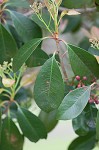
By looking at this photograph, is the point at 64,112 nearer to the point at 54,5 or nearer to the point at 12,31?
the point at 54,5

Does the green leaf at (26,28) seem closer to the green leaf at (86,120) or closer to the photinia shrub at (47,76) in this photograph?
the photinia shrub at (47,76)

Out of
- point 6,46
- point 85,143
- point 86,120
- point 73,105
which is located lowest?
point 85,143

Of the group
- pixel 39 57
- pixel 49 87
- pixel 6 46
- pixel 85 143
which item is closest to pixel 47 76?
pixel 49 87

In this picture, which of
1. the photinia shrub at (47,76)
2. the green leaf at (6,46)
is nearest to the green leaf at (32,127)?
the photinia shrub at (47,76)

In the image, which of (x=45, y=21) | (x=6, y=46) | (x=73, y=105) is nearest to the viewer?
(x=73, y=105)

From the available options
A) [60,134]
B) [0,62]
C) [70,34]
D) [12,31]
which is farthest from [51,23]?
[60,134]

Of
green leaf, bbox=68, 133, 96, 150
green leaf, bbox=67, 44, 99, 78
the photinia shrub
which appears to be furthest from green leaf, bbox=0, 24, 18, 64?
green leaf, bbox=68, 133, 96, 150

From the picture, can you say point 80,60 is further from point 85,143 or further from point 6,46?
point 85,143
